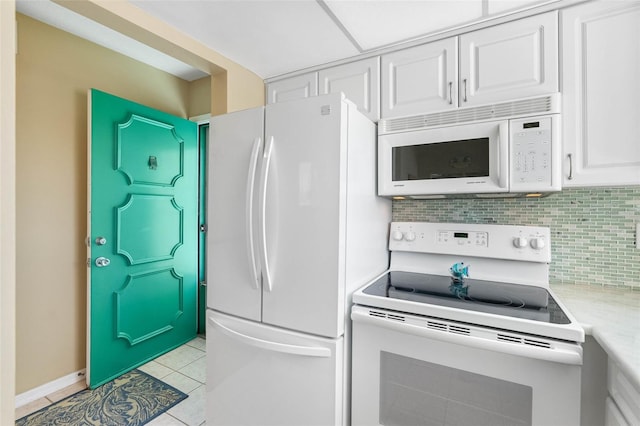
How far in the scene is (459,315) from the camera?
117 cm

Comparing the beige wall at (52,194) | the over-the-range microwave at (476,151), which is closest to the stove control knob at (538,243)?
the over-the-range microwave at (476,151)

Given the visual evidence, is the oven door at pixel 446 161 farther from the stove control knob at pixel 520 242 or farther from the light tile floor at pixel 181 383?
the light tile floor at pixel 181 383

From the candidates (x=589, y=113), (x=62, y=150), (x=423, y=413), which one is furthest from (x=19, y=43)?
(x=589, y=113)

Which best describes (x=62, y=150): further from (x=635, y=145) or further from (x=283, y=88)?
(x=635, y=145)

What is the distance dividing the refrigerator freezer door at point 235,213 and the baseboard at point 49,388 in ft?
4.71

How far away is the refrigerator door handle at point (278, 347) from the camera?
4.27 feet

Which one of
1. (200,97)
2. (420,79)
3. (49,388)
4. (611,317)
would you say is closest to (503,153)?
(420,79)

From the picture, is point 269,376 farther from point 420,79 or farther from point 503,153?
point 420,79

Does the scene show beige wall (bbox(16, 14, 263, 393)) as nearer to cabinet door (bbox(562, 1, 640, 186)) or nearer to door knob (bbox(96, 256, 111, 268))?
door knob (bbox(96, 256, 111, 268))

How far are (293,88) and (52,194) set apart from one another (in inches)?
71.2

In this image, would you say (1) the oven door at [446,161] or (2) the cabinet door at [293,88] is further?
(2) the cabinet door at [293,88]

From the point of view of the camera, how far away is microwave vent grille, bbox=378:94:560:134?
137cm

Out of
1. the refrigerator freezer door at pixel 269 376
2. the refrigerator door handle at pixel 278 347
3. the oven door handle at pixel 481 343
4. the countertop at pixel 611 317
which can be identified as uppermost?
the countertop at pixel 611 317

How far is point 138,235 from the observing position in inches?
93.0
